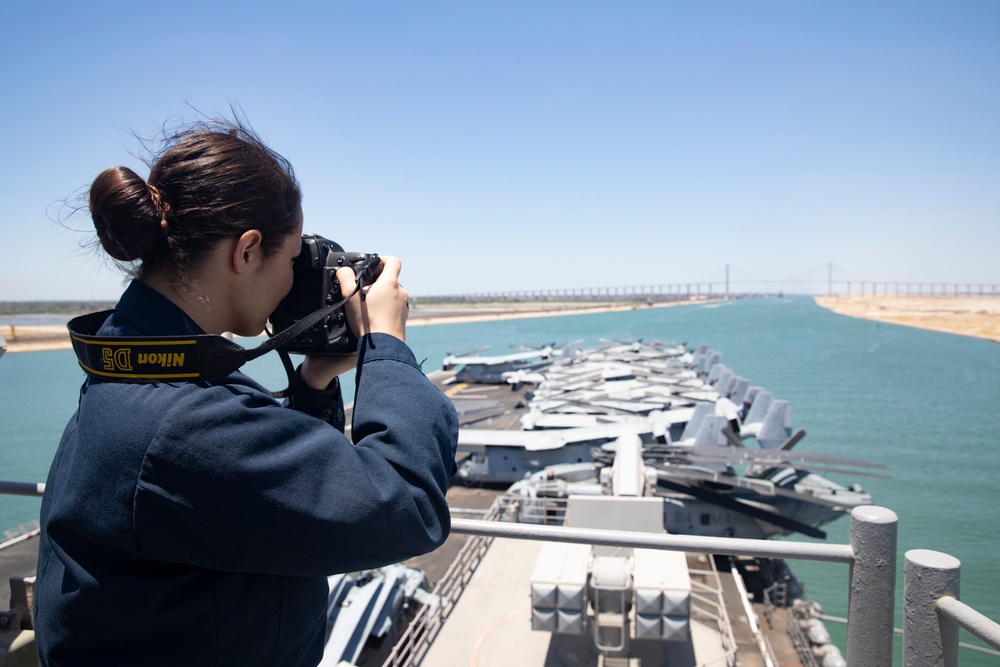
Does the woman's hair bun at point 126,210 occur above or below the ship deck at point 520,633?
above

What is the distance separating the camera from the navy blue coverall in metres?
1.16

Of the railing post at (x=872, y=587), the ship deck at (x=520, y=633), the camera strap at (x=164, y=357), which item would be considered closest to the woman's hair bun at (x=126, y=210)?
the camera strap at (x=164, y=357)

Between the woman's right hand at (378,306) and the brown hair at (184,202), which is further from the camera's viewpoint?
the woman's right hand at (378,306)

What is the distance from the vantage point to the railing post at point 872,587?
6.85 ft

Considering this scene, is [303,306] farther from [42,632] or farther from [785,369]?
[785,369]

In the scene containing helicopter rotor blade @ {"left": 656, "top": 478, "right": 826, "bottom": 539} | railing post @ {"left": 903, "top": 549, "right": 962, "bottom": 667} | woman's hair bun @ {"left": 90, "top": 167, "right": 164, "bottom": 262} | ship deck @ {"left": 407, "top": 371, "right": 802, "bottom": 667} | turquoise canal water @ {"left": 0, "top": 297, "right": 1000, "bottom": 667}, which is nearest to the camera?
woman's hair bun @ {"left": 90, "top": 167, "right": 164, "bottom": 262}

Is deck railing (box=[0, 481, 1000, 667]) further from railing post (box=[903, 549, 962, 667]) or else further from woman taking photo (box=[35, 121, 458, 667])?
woman taking photo (box=[35, 121, 458, 667])

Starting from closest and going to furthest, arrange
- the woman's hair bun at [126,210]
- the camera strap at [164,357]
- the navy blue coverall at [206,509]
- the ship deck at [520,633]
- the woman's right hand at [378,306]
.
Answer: the navy blue coverall at [206,509] → the camera strap at [164,357] → the woman's hair bun at [126,210] → the woman's right hand at [378,306] → the ship deck at [520,633]

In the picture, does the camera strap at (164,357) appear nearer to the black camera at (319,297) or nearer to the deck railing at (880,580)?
the black camera at (319,297)

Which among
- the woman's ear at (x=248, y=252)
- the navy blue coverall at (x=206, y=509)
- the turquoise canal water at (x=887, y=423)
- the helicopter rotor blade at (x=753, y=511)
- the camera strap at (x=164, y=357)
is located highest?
the woman's ear at (x=248, y=252)

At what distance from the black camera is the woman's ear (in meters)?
0.20

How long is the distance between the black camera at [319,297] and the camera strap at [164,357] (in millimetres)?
365

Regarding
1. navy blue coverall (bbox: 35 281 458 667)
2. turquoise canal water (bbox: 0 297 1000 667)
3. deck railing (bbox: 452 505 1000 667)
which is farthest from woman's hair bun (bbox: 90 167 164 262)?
deck railing (bbox: 452 505 1000 667)

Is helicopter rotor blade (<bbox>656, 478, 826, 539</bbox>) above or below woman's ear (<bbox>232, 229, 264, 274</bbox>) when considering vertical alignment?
below
